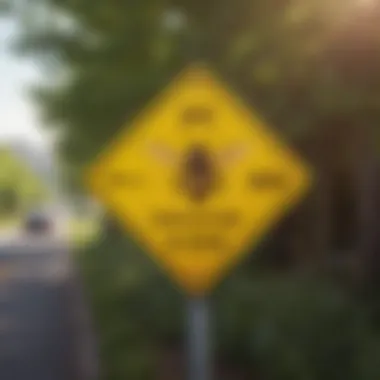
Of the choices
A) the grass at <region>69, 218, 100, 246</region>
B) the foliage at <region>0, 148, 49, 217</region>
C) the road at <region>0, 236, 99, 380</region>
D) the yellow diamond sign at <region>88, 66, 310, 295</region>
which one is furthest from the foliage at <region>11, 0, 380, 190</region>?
the foliage at <region>0, 148, 49, 217</region>

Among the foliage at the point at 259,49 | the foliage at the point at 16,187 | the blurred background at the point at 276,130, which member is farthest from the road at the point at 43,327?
the foliage at the point at 16,187

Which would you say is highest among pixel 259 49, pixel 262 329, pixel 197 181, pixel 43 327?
pixel 259 49

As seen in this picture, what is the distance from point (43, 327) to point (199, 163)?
930cm

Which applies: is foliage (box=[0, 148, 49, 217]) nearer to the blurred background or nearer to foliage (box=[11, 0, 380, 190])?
the blurred background

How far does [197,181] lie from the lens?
6.63 meters

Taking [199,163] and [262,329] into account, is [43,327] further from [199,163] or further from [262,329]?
[199,163]

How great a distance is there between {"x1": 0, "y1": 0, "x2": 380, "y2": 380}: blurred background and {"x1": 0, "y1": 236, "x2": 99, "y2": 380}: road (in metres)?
0.05

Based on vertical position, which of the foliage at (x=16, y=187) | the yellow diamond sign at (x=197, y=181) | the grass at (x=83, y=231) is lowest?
the foliage at (x=16, y=187)

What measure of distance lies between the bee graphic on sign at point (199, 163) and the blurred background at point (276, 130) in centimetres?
308

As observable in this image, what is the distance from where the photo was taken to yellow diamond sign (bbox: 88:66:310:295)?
6.62 m

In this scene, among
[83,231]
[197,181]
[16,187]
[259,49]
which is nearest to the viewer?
[197,181]

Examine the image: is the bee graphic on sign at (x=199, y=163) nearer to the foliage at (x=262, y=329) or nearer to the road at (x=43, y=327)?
the foliage at (x=262, y=329)

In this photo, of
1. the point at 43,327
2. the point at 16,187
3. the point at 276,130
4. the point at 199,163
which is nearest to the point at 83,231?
the point at 43,327

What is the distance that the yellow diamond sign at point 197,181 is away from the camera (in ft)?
21.7
